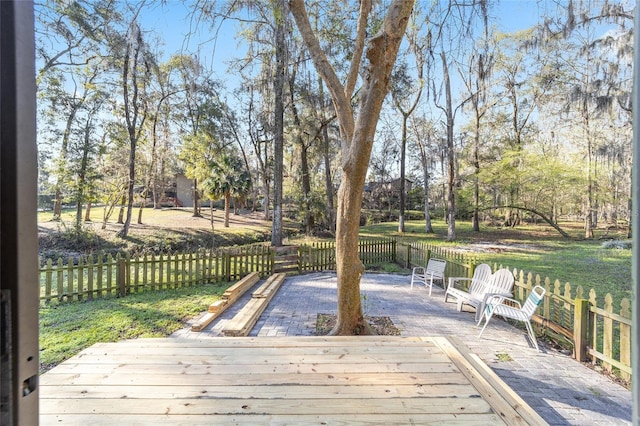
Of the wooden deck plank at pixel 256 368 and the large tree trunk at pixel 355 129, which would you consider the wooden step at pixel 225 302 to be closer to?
the large tree trunk at pixel 355 129

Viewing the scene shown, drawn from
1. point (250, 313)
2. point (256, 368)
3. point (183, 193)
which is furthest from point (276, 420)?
point (183, 193)

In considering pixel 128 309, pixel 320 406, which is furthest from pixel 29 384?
pixel 128 309

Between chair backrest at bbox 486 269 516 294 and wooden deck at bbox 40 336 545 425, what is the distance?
2.81 metres

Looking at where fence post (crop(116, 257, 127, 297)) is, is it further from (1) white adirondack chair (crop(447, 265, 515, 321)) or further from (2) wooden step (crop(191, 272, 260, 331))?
(1) white adirondack chair (crop(447, 265, 515, 321))

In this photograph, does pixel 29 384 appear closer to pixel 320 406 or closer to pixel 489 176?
pixel 320 406

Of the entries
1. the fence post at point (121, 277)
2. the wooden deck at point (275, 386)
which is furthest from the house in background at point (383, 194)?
the wooden deck at point (275, 386)

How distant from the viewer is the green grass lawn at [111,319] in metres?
3.55

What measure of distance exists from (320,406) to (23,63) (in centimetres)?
172

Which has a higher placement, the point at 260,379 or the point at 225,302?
the point at 260,379

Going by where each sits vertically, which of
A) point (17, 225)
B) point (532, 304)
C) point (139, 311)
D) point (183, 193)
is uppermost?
point (183, 193)

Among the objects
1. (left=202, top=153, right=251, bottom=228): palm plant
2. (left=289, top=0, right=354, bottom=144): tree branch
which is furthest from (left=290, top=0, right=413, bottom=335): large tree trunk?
(left=202, top=153, right=251, bottom=228): palm plant

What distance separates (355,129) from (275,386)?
2.92 m

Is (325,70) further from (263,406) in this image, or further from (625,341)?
(625,341)

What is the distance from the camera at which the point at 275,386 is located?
1654mm
